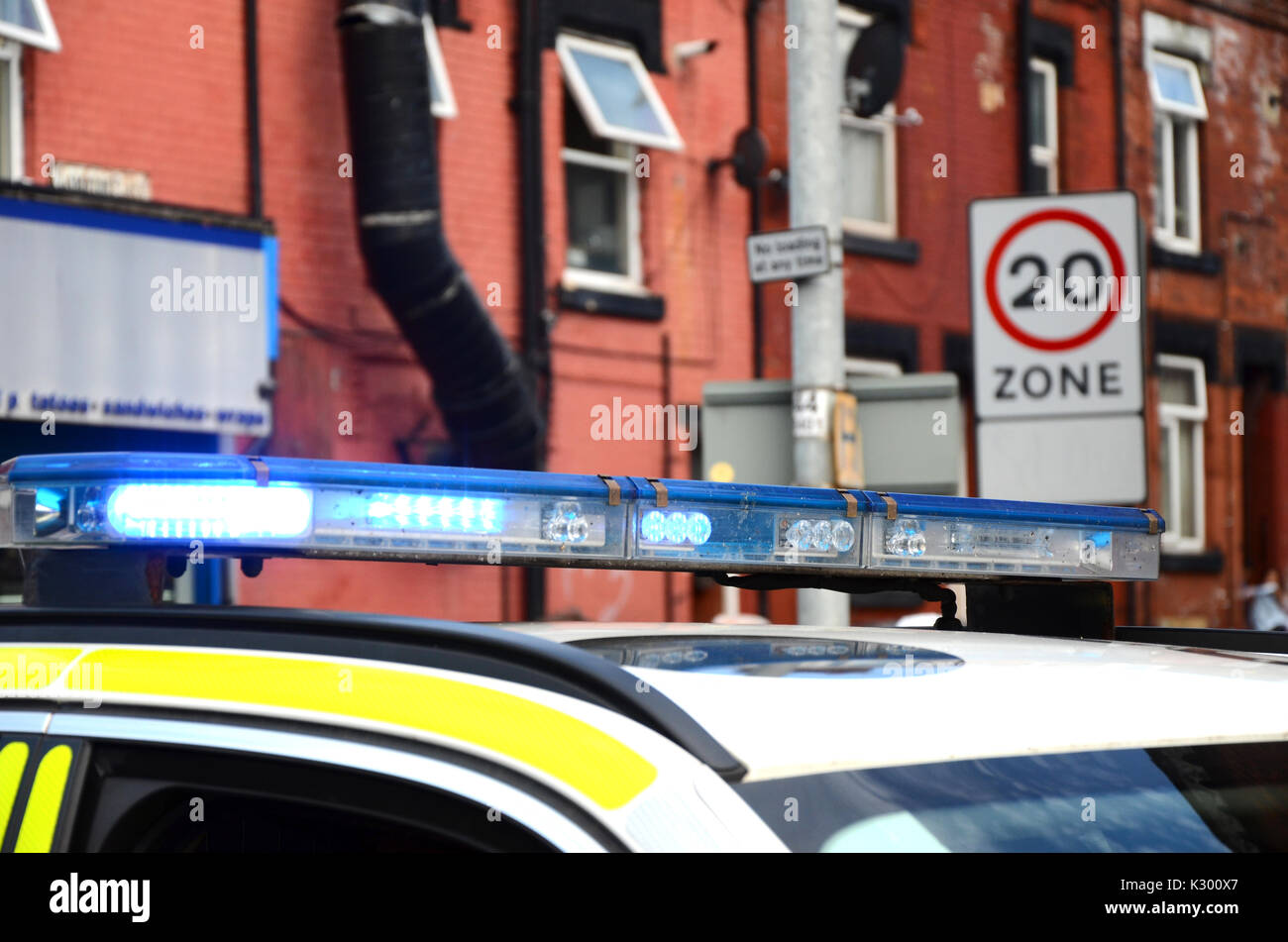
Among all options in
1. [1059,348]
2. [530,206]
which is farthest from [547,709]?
[530,206]

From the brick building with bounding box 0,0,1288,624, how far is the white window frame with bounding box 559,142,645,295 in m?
0.03

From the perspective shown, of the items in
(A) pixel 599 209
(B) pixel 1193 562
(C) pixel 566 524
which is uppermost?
(A) pixel 599 209

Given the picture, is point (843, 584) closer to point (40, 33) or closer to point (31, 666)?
point (31, 666)

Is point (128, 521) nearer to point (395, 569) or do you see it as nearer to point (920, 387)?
point (920, 387)

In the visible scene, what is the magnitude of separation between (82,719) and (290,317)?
402 inches

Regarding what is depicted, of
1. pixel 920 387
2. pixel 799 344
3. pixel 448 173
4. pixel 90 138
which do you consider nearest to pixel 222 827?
pixel 920 387

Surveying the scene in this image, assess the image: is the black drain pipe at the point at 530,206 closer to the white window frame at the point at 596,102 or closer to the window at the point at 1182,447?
the white window frame at the point at 596,102

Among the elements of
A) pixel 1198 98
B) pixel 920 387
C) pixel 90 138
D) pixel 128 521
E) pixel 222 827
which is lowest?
pixel 222 827

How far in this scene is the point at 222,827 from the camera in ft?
6.98

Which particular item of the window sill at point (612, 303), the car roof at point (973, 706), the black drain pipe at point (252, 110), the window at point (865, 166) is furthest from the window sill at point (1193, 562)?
the car roof at point (973, 706)

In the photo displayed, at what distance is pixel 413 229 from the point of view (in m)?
12.1

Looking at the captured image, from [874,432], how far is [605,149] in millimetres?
6844

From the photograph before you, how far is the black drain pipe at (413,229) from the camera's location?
11.9 m

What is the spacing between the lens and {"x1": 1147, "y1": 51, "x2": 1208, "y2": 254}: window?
63.4 ft
